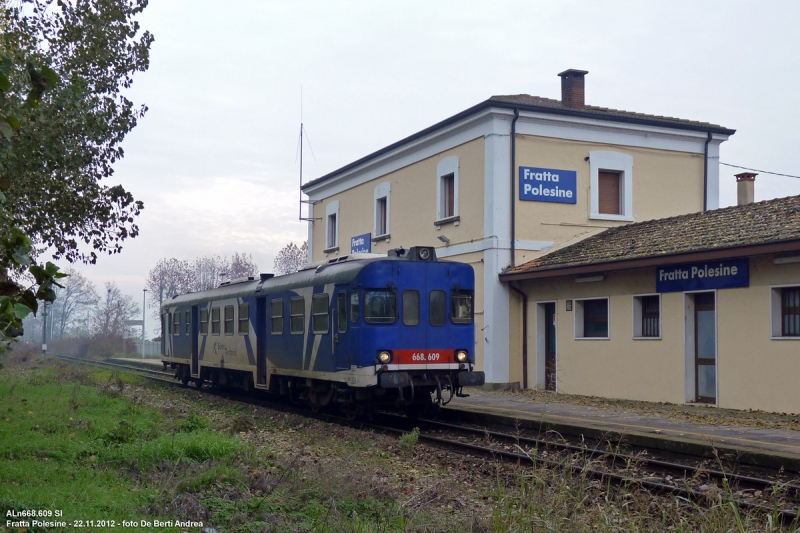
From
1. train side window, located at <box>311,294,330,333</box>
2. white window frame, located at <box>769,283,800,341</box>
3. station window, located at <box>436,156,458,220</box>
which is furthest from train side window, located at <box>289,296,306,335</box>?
white window frame, located at <box>769,283,800,341</box>

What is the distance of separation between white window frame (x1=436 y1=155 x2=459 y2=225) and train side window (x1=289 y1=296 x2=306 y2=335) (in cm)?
792

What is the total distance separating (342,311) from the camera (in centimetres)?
1387

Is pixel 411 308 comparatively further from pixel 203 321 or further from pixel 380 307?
pixel 203 321

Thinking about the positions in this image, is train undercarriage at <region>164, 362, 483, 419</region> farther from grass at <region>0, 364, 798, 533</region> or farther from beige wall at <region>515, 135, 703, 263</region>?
beige wall at <region>515, 135, 703, 263</region>

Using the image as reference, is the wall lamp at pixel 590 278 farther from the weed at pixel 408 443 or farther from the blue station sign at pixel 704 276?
the weed at pixel 408 443

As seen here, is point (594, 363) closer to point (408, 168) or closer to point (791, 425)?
point (791, 425)

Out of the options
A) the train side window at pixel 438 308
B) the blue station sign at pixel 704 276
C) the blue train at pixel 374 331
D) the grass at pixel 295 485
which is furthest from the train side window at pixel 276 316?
the blue station sign at pixel 704 276

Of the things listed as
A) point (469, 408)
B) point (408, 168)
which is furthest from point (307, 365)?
point (408, 168)

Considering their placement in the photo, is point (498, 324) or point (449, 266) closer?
point (449, 266)

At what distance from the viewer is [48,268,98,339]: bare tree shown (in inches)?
3809

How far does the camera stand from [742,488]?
826 centimetres

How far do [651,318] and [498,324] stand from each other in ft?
15.2

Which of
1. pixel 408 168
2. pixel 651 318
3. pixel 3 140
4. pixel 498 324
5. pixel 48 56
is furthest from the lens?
pixel 408 168

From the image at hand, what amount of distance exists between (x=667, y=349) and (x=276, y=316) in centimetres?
808
